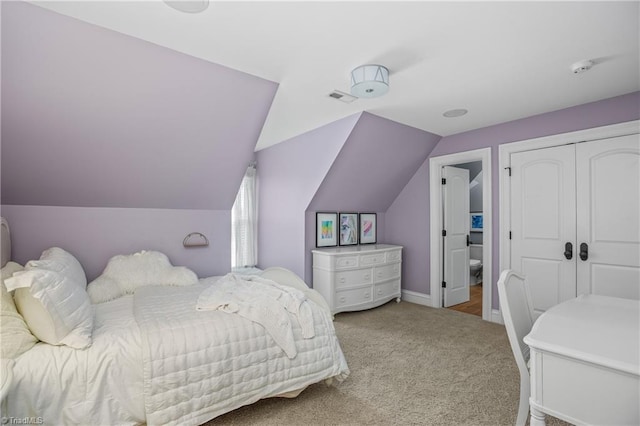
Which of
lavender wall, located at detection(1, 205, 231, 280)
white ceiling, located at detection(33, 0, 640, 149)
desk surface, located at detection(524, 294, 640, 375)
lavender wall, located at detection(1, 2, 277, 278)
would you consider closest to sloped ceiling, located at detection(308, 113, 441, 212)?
white ceiling, located at detection(33, 0, 640, 149)

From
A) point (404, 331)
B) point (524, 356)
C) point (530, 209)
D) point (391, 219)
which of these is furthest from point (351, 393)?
point (391, 219)

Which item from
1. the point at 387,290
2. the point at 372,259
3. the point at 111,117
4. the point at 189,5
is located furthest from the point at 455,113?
the point at 111,117

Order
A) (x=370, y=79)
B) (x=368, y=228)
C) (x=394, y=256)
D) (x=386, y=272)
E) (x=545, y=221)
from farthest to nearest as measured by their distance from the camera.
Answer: (x=368, y=228) < (x=394, y=256) < (x=386, y=272) < (x=545, y=221) < (x=370, y=79)

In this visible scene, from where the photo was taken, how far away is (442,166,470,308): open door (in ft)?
14.6

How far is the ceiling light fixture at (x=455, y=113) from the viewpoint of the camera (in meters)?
3.36

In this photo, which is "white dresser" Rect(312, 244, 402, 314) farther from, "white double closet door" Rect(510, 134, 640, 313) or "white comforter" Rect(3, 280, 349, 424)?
"white comforter" Rect(3, 280, 349, 424)

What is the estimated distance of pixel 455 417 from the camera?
2008 mm

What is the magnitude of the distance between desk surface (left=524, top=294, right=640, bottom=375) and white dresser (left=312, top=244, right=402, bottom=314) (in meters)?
2.63

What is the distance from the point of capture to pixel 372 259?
14.2ft

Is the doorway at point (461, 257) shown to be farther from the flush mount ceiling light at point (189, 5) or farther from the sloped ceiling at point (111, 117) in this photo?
the flush mount ceiling light at point (189, 5)

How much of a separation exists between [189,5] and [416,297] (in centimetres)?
436

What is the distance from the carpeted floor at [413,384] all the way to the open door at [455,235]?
34.7 inches

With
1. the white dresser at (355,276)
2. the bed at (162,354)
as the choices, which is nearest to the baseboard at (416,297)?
the white dresser at (355,276)

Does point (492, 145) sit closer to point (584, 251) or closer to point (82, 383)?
point (584, 251)
